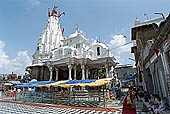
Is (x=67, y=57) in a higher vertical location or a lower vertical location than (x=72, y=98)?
higher

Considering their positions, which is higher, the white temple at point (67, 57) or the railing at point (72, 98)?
the white temple at point (67, 57)

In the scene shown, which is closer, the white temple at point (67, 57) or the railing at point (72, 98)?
the railing at point (72, 98)

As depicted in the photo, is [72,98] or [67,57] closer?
[72,98]

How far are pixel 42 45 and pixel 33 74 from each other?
7.69 metres

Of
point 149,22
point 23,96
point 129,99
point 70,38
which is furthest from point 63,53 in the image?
point 129,99

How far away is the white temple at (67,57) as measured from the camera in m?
22.4

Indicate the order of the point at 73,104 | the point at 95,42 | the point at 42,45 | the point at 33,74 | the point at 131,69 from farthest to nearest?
the point at 131,69 → the point at 42,45 → the point at 33,74 → the point at 95,42 → the point at 73,104

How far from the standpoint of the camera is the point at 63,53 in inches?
932

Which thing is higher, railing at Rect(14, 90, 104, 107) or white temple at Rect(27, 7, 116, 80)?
white temple at Rect(27, 7, 116, 80)

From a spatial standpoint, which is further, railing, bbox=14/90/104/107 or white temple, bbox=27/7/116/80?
white temple, bbox=27/7/116/80

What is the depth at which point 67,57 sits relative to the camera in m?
22.1

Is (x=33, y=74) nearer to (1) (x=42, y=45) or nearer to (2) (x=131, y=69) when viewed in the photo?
(1) (x=42, y=45)

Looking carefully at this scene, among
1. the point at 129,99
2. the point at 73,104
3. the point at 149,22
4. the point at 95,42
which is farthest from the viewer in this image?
the point at 95,42

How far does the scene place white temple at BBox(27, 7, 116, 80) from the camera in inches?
881
